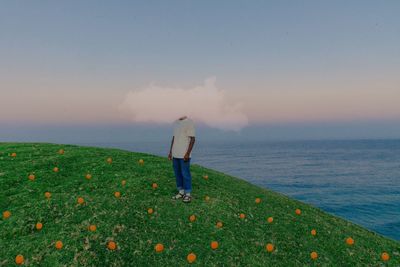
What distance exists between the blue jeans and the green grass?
658 millimetres

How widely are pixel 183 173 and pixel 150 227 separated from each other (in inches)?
88.1

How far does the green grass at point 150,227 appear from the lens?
759cm

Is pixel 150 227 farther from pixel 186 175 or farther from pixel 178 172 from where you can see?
pixel 178 172

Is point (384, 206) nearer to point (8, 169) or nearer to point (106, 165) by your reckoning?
point (106, 165)

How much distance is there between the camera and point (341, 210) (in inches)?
1708

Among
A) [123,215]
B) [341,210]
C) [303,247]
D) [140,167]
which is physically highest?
[140,167]

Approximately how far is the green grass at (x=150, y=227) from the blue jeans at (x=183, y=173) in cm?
66

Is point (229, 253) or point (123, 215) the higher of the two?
point (123, 215)

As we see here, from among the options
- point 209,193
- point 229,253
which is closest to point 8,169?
point 209,193

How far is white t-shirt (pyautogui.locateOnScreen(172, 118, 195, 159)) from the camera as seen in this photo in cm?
987

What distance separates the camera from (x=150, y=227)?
873 centimetres

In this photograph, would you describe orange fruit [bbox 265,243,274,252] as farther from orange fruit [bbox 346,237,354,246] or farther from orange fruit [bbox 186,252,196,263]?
orange fruit [bbox 346,237,354,246]

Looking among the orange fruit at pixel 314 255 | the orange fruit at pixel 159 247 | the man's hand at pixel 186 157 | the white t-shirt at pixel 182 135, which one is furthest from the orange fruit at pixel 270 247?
the white t-shirt at pixel 182 135

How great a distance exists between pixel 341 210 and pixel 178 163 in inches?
1619
